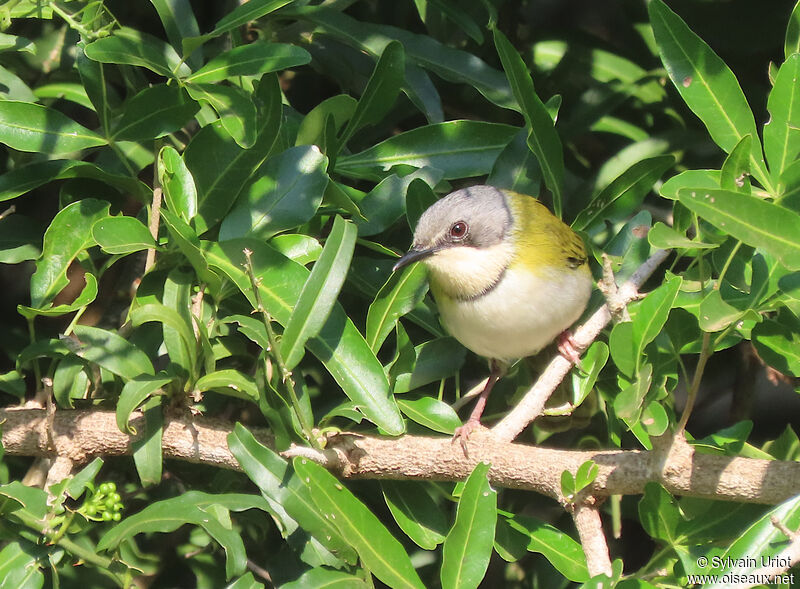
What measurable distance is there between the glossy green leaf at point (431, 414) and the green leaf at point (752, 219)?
1.18 metres

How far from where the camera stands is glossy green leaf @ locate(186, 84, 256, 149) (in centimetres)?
280

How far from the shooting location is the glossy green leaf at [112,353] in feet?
8.93

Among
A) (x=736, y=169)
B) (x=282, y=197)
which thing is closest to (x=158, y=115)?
(x=282, y=197)

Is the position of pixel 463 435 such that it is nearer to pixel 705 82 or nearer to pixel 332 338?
pixel 332 338

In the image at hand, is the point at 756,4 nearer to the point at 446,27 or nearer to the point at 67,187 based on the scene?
the point at 446,27

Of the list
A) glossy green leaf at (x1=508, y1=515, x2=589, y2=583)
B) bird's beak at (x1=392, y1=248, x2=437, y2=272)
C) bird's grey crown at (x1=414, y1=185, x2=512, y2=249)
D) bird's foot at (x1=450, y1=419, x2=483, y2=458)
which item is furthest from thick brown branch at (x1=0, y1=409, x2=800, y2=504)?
bird's grey crown at (x1=414, y1=185, x2=512, y2=249)

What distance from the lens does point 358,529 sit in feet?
8.04

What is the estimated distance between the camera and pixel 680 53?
2811 millimetres

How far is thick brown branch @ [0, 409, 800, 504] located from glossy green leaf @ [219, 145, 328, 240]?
0.65m

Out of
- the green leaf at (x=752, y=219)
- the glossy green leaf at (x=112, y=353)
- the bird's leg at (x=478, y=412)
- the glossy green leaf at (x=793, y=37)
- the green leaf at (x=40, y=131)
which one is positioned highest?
the glossy green leaf at (x=793, y=37)

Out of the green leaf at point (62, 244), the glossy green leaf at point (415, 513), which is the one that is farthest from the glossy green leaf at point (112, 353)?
the glossy green leaf at point (415, 513)

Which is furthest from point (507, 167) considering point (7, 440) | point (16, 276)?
point (16, 276)

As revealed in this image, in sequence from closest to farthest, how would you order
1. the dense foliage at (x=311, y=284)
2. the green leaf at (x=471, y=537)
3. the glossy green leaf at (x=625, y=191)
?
the green leaf at (x=471, y=537) → the dense foliage at (x=311, y=284) → the glossy green leaf at (x=625, y=191)

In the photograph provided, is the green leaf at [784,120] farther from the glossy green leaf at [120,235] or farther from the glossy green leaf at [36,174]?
the glossy green leaf at [36,174]
